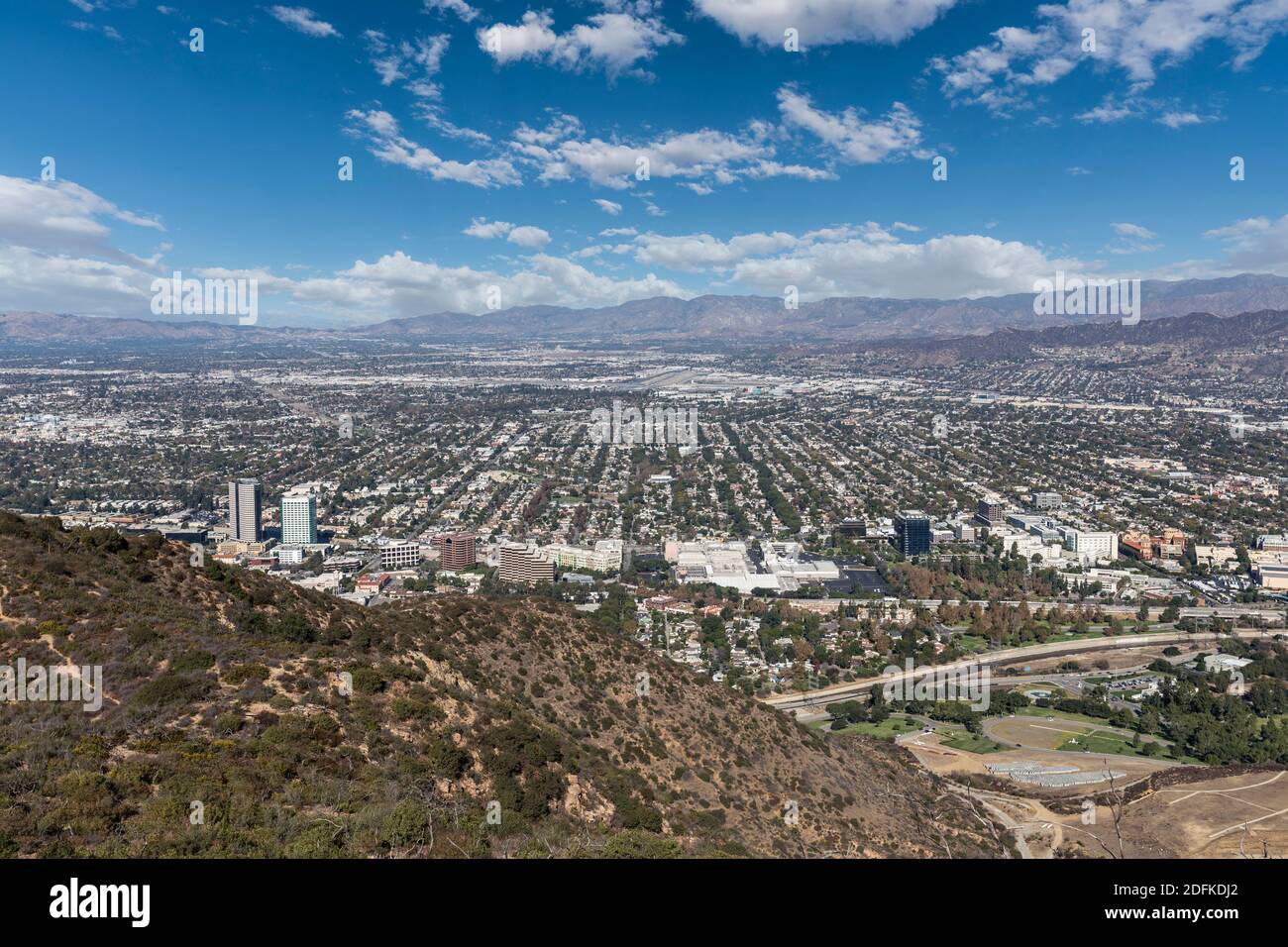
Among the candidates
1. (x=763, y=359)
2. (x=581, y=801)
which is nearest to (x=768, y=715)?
(x=581, y=801)

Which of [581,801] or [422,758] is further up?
[422,758]

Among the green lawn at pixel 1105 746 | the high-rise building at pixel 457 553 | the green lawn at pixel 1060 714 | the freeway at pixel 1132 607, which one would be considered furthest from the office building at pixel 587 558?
the green lawn at pixel 1105 746

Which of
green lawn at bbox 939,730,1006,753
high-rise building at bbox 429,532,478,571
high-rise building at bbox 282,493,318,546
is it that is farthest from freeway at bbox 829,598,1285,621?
high-rise building at bbox 282,493,318,546

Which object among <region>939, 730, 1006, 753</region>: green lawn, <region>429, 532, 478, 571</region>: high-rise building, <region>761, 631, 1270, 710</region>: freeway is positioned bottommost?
<region>939, 730, 1006, 753</region>: green lawn

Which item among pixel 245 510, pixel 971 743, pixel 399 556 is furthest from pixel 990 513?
pixel 245 510

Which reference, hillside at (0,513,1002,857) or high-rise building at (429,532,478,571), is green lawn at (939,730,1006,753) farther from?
high-rise building at (429,532,478,571)
